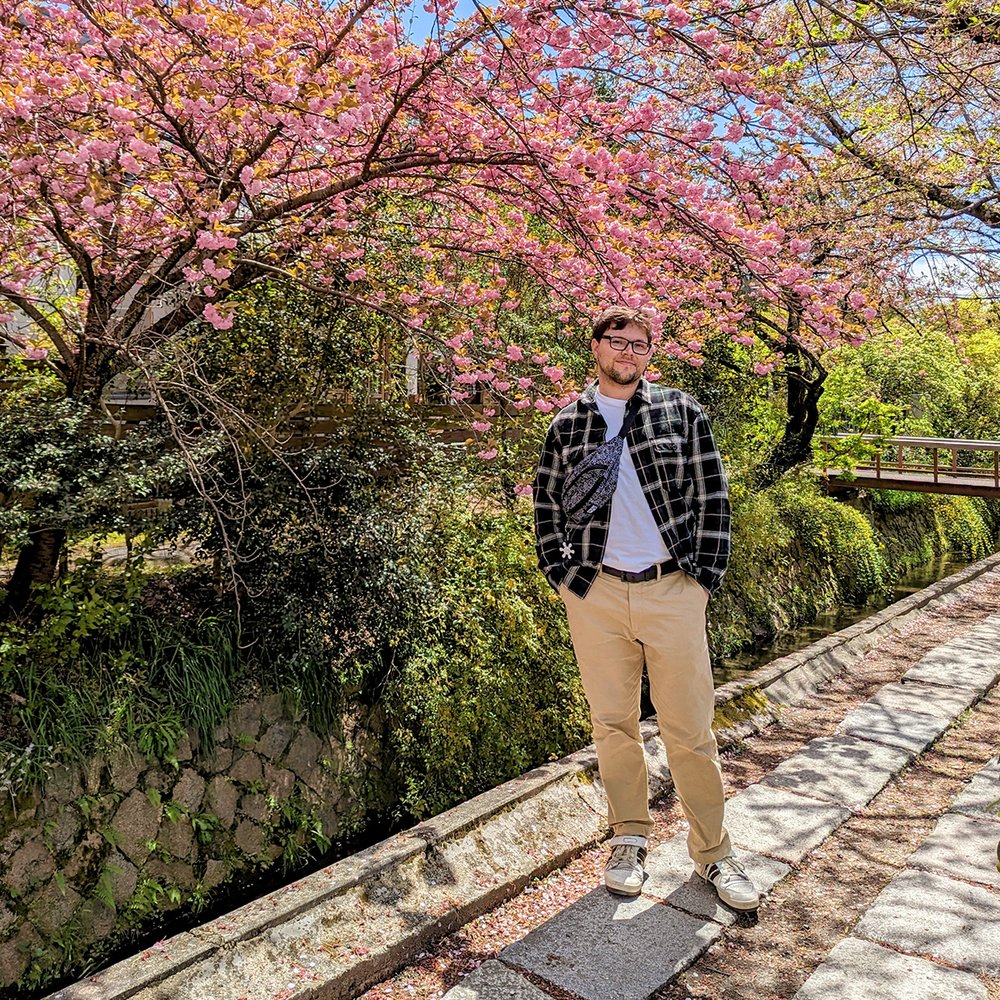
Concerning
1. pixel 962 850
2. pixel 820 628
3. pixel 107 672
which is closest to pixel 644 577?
pixel 962 850

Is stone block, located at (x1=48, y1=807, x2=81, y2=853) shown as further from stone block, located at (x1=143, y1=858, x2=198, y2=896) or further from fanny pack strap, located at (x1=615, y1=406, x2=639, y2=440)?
fanny pack strap, located at (x1=615, y1=406, x2=639, y2=440)

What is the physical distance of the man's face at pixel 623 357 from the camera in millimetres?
2404

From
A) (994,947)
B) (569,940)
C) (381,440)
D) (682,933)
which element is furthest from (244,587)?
(994,947)

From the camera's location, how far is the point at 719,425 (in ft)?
20.4

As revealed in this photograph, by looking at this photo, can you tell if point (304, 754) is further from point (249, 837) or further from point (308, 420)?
point (308, 420)

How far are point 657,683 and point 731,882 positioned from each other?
0.65m

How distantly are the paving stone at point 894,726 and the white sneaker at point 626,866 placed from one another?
74.6 inches

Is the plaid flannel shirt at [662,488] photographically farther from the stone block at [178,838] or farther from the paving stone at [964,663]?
the paving stone at [964,663]

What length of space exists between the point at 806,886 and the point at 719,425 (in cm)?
415

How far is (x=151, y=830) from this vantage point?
2816 mm

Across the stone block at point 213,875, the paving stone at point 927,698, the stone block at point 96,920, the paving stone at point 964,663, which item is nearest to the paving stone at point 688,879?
the stone block at point 213,875

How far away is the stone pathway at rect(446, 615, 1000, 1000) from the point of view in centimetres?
206

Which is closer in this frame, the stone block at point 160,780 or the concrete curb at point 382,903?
the concrete curb at point 382,903

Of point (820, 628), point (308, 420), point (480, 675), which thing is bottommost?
point (820, 628)
